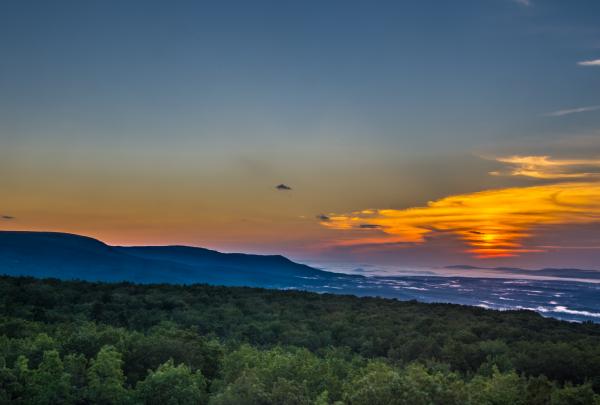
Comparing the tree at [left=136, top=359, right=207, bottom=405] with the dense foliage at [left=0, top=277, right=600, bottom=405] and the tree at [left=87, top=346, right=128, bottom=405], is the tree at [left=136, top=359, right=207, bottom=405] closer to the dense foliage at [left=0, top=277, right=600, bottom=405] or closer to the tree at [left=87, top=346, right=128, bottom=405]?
the dense foliage at [left=0, top=277, right=600, bottom=405]

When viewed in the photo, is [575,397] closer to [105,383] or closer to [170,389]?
[170,389]

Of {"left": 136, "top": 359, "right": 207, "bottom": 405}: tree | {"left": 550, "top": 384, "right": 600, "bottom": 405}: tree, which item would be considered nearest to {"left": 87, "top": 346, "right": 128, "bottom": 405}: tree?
{"left": 136, "top": 359, "right": 207, "bottom": 405}: tree

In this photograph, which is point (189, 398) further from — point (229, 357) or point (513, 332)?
point (513, 332)

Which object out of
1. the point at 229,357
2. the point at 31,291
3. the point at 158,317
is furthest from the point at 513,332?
the point at 31,291

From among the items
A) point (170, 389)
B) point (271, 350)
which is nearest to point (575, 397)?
point (170, 389)

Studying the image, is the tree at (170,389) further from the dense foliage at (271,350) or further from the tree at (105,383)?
the tree at (105,383)

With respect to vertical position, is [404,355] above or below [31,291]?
below

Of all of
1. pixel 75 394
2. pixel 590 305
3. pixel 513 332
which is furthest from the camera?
pixel 590 305
